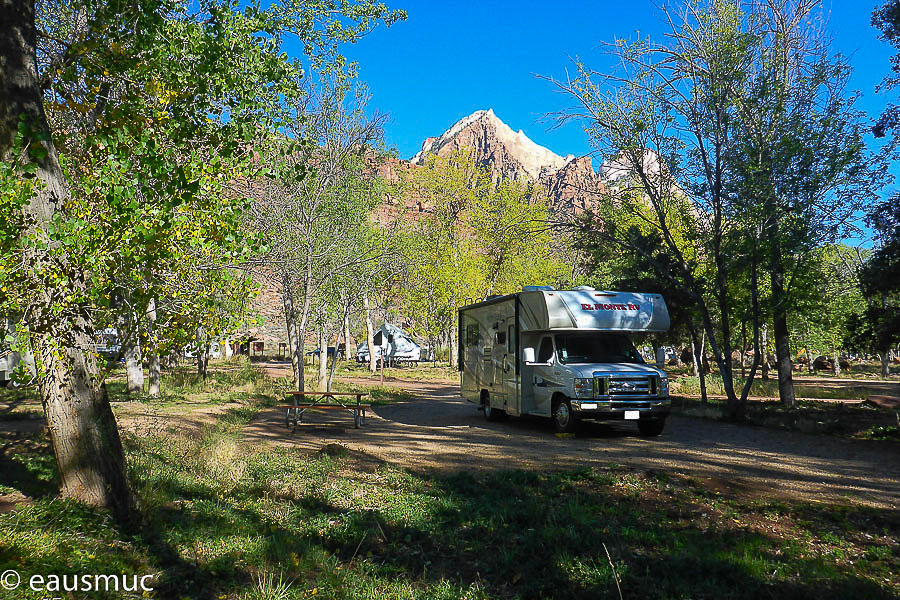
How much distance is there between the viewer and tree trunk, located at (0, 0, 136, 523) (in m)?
5.55

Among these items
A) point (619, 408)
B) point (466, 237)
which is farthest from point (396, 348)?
point (619, 408)

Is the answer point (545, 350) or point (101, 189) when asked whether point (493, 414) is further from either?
point (101, 189)

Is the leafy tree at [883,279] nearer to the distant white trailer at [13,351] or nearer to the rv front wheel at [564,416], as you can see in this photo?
the rv front wheel at [564,416]

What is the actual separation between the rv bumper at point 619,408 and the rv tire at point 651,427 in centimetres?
44

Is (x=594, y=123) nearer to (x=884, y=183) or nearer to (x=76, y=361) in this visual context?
(x=884, y=183)

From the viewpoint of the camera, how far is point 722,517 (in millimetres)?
6527

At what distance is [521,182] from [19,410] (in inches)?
1228

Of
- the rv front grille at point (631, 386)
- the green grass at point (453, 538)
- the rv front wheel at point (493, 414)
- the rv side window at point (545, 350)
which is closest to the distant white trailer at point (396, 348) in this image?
the rv front wheel at point (493, 414)

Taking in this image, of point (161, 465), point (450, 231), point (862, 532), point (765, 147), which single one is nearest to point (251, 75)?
point (161, 465)

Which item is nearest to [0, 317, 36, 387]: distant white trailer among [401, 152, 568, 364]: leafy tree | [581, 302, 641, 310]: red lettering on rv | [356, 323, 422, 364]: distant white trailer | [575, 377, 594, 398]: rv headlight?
[575, 377, 594, 398]: rv headlight

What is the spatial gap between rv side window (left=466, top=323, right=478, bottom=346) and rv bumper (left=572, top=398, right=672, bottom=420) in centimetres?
490

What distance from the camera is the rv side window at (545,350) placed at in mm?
13648

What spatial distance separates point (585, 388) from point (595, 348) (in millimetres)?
1590

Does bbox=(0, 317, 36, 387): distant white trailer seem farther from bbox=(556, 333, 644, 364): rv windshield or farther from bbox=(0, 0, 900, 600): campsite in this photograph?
bbox=(556, 333, 644, 364): rv windshield
